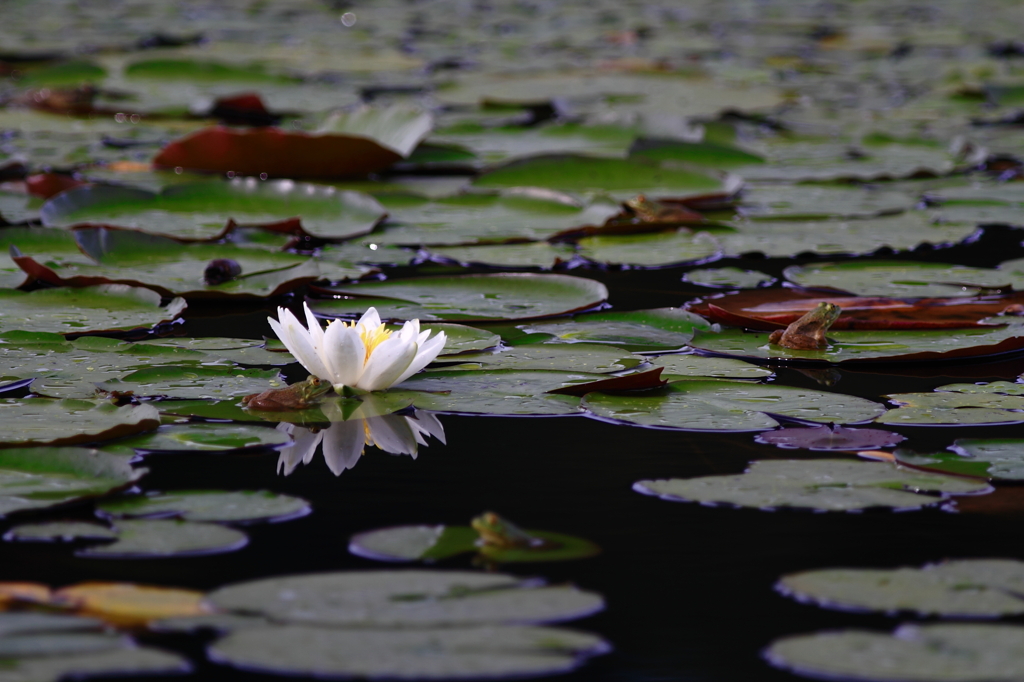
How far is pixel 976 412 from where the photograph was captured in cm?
167

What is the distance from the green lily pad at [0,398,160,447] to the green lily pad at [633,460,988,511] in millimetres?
665

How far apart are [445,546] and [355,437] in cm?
38

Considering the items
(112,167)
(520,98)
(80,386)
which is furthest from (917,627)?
(520,98)

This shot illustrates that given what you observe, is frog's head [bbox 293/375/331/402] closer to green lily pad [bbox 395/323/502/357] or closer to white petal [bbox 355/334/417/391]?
white petal [bbox 355/334/417/391]

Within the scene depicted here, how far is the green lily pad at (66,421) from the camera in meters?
1.47

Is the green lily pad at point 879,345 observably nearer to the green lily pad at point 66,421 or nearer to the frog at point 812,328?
the frog at point 812,328

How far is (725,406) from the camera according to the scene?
1689 millimetres

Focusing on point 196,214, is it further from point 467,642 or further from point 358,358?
point 467,642

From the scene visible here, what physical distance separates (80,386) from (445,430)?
55 centimetres

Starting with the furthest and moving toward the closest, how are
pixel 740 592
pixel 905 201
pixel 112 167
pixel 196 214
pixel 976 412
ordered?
pixel 112 167
pixel 905 201
pixel 196 214
pixel 976 412
pixel 740 592

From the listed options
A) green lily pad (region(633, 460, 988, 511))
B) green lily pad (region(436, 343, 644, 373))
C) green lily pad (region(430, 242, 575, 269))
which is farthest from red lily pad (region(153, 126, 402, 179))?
green lily pad (region(633, 460, 988, 511))

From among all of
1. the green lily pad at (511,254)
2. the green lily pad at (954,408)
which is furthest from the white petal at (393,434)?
the green lily pad at (511,254)

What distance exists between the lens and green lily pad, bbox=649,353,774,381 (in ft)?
6.04

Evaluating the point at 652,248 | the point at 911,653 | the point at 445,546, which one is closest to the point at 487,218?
the point at 652,248
